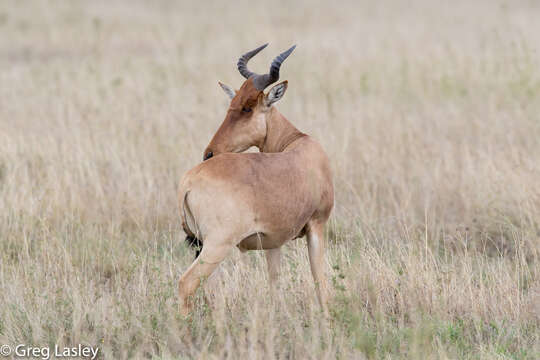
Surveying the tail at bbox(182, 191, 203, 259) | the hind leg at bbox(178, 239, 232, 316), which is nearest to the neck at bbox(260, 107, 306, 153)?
the tail at bbox(182, 191, 203, 259)

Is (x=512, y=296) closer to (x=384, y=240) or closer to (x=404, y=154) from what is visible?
(x=384, y=240)

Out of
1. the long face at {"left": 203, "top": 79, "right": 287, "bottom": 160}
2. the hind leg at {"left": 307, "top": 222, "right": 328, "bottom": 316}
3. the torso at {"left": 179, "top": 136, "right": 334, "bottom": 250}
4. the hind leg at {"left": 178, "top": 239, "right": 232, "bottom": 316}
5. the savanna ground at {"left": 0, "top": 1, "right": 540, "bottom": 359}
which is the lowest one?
the savanna ground at {"left": 0, "top": 1, "right": 540, "bottom": 359}

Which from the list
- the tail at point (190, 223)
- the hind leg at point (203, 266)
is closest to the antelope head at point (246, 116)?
the tail at point (190, 223)

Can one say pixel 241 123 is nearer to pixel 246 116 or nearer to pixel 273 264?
pixel 246 116

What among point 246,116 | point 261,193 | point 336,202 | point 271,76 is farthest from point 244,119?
point 336,202

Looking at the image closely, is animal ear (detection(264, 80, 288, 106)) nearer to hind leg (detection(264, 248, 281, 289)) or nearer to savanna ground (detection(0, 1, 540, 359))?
hind leg (detection(264, 248, 281, 289))

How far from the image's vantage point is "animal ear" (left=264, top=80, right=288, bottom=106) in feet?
20.3

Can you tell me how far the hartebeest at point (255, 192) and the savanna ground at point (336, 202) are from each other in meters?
0.45

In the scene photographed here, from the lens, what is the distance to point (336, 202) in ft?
28.6

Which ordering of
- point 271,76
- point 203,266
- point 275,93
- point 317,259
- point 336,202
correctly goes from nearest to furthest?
1. point 203,266
2. point 317,259
3. point 271,76
4. point 275,93
5. point 336,202

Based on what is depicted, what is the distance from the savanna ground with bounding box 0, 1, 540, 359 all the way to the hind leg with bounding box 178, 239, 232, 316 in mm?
255

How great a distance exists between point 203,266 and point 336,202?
3.88 m

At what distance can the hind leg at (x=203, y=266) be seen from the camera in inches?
199

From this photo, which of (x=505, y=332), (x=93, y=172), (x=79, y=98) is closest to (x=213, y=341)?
(x=505, y=332)
